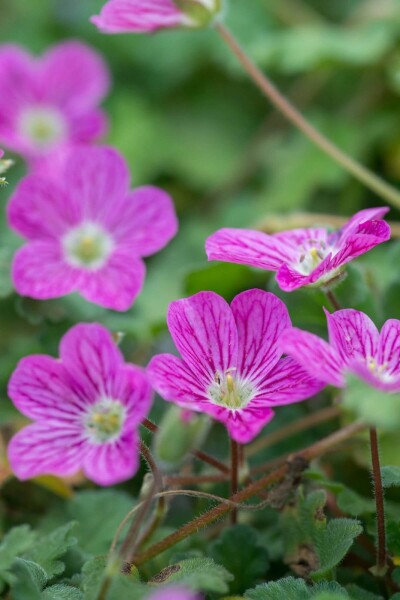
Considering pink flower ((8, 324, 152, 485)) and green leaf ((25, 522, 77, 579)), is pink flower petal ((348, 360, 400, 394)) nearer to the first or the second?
pink flower ((8, 324, 152, 485))

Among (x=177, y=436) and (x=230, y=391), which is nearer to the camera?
(x=177, y=436)

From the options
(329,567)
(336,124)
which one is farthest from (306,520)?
(336,124)

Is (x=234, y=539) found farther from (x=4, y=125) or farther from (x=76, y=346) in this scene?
(x=4, y=125)

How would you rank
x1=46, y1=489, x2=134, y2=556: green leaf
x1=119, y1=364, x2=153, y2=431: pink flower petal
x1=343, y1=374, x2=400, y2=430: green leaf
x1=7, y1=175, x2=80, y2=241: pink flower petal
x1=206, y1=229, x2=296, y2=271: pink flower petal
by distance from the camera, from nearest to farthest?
x1=343, y1=374, x2=400, y2=430: green leaf, x1=119, y1=364, x2=153, y2=431: pink flower petal, x1=206, y1=229, x2=296, y2=271: pink flower petal, x1=46, y1=489, x2=134, y2=556: green leaf, x1=7, y1=175, x2=80, y2=241: pink flower petal

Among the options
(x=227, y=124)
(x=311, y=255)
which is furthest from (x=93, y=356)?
(x=227, y=124)

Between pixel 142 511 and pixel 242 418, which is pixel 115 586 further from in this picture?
pixel 242 418

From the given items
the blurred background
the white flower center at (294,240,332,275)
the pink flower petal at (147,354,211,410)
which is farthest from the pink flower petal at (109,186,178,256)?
the pink flower petal at (147,354,211,410)
